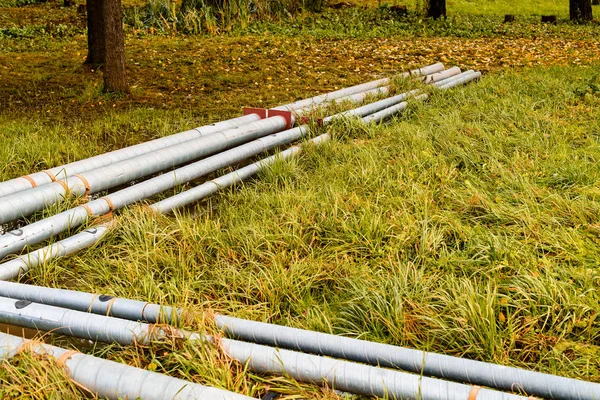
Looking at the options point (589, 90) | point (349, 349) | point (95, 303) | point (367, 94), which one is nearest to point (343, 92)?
point (367, 94)

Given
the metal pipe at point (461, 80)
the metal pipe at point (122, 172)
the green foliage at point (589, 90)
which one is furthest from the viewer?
the metal pipe at point (461, 80)

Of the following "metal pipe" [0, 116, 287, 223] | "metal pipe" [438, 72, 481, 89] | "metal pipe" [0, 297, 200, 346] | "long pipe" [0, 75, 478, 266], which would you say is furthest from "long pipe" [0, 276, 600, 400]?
"metal pipe" [438, 72, 481, 89]

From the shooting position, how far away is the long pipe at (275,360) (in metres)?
2.25

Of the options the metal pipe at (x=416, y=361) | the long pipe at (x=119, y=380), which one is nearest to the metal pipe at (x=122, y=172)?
the long pipe at (x=119, y=380)

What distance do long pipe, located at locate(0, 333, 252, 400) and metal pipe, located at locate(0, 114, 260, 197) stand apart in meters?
1.67

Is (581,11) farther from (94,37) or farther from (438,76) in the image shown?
(94,37)

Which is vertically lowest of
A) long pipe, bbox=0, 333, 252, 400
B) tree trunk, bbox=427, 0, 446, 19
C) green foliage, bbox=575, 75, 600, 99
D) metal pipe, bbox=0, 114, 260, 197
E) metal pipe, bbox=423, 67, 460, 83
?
long pipe, bbox=0, 333, 252, 400

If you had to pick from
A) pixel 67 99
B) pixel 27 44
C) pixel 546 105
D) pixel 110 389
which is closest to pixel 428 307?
pixel 110 389

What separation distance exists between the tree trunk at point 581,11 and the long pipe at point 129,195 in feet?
51.8

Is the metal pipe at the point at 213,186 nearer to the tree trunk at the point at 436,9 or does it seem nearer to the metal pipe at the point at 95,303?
the metal pipe at the point at 95,303

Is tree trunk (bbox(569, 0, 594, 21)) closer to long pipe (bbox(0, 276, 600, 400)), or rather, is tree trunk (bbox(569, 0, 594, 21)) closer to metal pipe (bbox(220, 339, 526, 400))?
long pipe (bbox(0, 276, 600, 400))

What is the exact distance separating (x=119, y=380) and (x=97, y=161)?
2.47 metres

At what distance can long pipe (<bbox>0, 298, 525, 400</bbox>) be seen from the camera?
7.39 feet

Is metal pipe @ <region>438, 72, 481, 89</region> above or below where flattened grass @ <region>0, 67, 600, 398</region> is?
above
